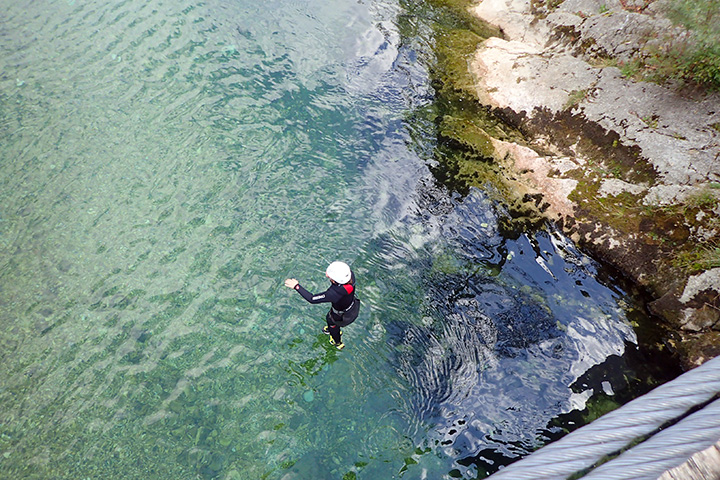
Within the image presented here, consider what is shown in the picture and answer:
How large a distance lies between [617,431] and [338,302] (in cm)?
489

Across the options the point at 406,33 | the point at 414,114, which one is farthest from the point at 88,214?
the point at 406,33

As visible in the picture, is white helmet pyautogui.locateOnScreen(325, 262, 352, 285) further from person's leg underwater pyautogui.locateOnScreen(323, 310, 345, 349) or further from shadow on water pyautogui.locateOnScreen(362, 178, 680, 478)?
shadow on water pyautogui.locateOnScreen(362, 178, 680, 478)

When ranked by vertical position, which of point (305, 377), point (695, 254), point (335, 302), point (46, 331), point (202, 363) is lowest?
point (46, 331)

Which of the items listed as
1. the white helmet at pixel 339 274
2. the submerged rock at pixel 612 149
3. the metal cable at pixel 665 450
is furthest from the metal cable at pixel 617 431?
the submerged rock at pixel 612 149

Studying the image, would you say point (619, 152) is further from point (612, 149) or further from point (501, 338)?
point (501, 338)

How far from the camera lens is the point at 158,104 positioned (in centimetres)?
1200

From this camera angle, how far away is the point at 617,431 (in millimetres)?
2867

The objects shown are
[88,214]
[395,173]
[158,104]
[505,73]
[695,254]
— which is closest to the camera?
[695,254]

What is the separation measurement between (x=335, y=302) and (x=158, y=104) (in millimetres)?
8867

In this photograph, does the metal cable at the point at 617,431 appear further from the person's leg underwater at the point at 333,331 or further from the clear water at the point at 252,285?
the person's leg underwater at the point at 333,331

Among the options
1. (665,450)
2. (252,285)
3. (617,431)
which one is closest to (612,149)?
(252,285)

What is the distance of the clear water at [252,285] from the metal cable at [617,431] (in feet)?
14.5

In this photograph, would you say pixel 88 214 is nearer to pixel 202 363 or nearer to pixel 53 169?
pixel 53 169

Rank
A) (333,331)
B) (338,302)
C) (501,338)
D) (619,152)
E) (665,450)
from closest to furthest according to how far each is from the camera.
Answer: (665,450), (338,302), (333,331), (501,338), (619,152)
